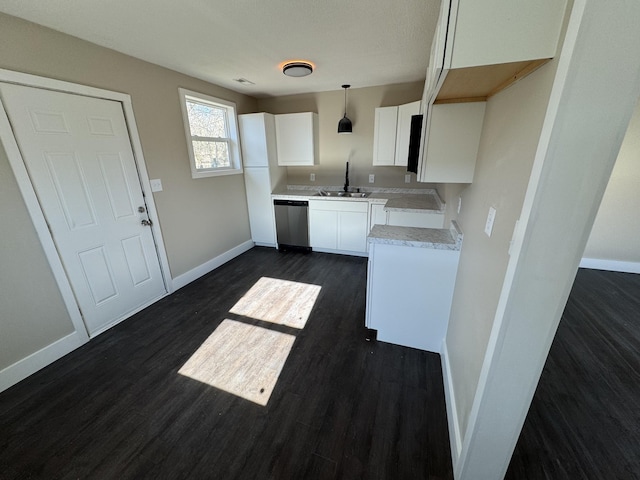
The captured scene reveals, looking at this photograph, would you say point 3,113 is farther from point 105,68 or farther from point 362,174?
point 362,174

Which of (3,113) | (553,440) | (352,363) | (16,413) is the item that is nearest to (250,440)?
(352,363)

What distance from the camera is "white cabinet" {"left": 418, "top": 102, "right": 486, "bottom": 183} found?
1552mm

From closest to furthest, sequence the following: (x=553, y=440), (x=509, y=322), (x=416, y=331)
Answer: (x=509, y=322), (x=553, y=440), (x=416, y=331)

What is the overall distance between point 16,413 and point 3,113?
1.93 metres

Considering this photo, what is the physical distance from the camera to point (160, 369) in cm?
191

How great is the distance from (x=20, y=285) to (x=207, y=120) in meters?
2.60

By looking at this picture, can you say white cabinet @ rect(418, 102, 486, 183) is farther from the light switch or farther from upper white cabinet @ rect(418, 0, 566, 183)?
the light switch

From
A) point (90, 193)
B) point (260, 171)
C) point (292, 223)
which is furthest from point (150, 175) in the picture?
point (292, 223)

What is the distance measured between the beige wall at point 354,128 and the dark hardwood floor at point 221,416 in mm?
2547

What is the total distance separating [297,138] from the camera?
13.0 feet

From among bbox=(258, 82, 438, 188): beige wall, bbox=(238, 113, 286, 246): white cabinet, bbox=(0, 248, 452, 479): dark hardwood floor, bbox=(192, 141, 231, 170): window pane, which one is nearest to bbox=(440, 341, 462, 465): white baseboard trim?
bbox=(0, 248, 452, 479): dark hardwood floor

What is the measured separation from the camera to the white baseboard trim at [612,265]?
3.23 meters

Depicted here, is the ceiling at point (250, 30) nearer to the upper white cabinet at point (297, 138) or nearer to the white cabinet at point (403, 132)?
the white cabinet at point (403, 132)

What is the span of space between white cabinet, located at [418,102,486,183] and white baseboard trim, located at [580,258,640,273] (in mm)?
3111
